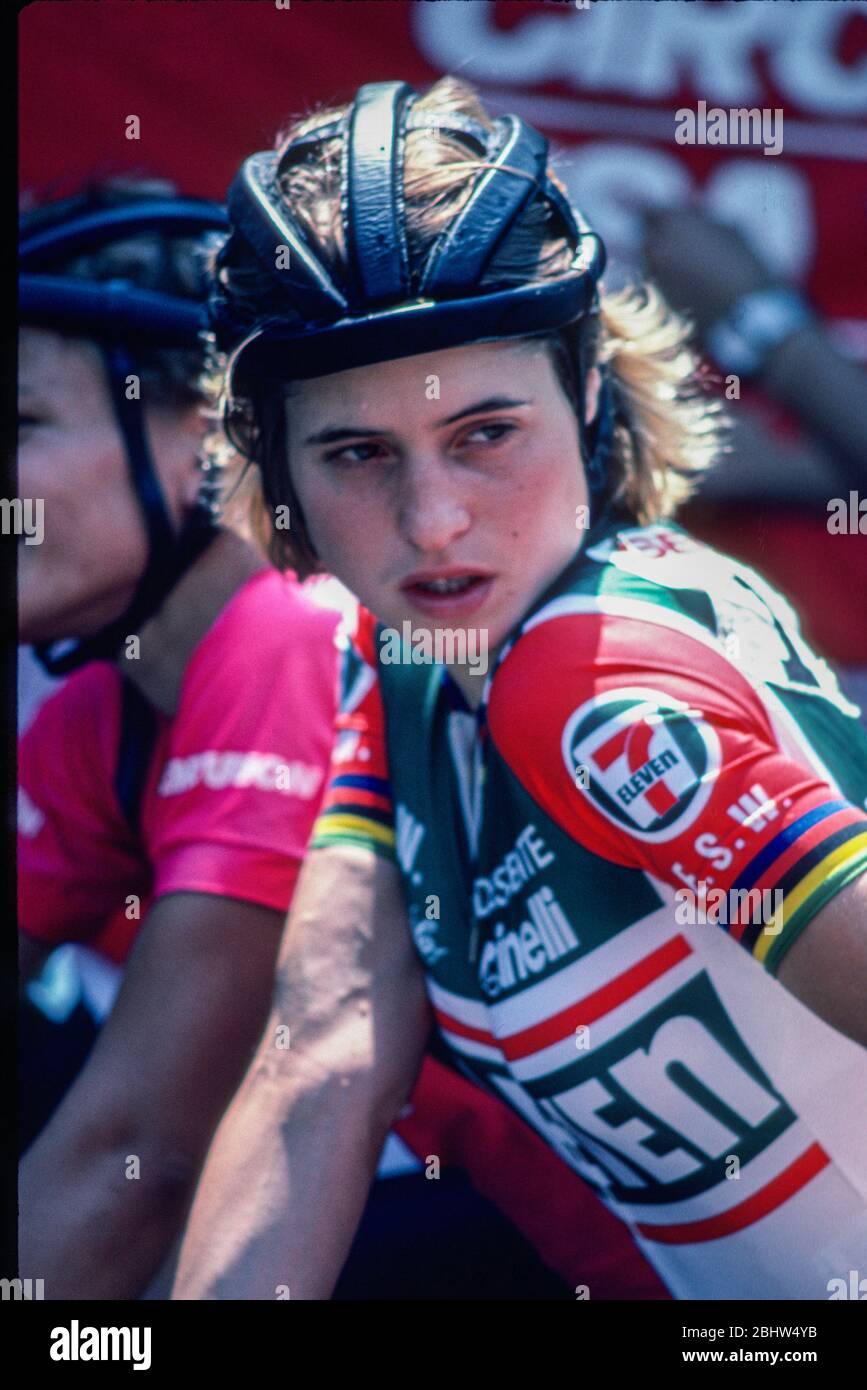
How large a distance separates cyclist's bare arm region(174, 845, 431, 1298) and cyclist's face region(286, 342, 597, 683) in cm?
33

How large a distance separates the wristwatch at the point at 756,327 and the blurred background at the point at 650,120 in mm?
12

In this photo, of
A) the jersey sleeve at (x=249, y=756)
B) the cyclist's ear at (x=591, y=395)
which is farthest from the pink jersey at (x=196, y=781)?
the cyclist's ear at (x=591, y=395)

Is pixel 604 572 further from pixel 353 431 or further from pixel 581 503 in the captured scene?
pixel 353 431

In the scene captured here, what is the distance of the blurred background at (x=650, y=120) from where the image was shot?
2.70 metres

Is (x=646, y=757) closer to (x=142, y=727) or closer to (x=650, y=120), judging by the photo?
(x=142, y=727)

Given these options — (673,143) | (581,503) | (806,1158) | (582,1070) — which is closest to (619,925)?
(582,1070)

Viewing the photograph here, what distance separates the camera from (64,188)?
6.12 ft

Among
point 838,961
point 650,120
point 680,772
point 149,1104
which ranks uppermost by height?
point 650,120

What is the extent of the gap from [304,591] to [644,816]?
2.56 ft

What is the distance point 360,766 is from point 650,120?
1912mm

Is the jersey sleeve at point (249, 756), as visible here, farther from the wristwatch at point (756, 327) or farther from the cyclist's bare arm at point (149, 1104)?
the wristwatch at point (756, 327)

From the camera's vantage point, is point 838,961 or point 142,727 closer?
point 838,961

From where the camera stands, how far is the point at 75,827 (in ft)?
5.91

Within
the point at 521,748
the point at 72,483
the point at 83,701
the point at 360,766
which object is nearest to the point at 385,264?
the point at 521,748
